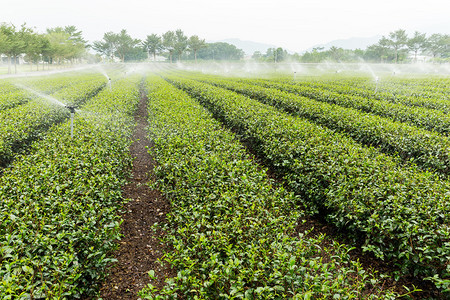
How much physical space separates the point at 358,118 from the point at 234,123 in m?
3.77

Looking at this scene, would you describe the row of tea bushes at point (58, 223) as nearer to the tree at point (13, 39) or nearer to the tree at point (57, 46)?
the tree at point (13, 39)

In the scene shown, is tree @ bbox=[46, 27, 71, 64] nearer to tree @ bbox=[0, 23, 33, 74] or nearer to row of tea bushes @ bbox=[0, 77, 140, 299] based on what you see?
tree @ bbox=[0, 23, 33, 74]

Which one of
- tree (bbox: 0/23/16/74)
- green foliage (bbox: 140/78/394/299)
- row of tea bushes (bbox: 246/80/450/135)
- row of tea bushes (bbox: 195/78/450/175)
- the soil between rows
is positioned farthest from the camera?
tree (bbox: 0/23/16/74)

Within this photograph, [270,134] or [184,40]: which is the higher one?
[184,40]

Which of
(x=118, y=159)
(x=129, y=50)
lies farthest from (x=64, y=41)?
(x=118, y=159)

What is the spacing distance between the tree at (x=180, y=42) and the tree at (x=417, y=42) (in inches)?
2910

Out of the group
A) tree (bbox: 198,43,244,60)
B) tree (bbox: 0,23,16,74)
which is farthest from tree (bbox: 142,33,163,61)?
tree (bbox: 0,23,16,74)

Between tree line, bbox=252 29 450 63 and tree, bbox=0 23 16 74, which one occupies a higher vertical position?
tree line, bbox=252 29 450 63

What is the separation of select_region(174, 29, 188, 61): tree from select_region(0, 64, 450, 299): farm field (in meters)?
87.5

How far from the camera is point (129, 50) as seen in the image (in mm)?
99375

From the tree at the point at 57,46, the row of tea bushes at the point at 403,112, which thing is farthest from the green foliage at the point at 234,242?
the tree at the point at 57,46

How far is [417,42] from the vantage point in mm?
82562

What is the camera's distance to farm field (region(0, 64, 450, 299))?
216cm

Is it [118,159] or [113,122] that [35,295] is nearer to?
[118,159]
